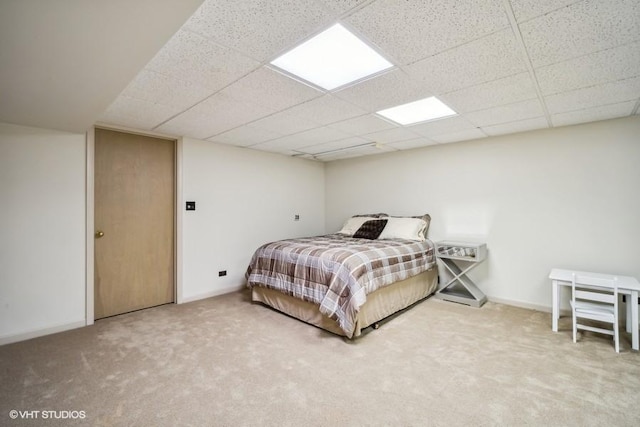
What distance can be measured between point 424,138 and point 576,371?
108 inches

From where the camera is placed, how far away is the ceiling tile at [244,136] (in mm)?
3355

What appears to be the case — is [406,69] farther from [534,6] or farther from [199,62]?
[199,62]

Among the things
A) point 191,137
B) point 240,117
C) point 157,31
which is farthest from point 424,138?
point 157,31

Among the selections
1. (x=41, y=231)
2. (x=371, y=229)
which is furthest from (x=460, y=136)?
(x=41, y=231)

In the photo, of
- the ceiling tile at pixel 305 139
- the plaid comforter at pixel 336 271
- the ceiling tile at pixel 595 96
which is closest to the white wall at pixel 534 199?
the ceiling tile at pixel 595 96

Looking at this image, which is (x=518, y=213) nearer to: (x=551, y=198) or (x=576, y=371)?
(x=551, y=198)

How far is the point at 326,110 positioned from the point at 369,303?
6.17ft

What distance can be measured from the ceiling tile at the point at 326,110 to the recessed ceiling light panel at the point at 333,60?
32 centimetres

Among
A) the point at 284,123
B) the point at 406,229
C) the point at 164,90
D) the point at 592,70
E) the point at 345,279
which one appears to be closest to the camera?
the point at 592,70

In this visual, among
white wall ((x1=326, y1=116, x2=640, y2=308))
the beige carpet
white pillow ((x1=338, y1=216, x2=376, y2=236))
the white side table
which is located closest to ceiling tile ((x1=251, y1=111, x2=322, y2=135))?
white pillow ((x1=338, y1=216, x2=376, y2=236))

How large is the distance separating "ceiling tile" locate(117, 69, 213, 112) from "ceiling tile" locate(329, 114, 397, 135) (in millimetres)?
1401

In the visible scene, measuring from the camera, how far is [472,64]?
185 cm

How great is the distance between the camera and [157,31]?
1314 millimetres

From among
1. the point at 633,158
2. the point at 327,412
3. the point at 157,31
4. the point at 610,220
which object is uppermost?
the point at 157,31
